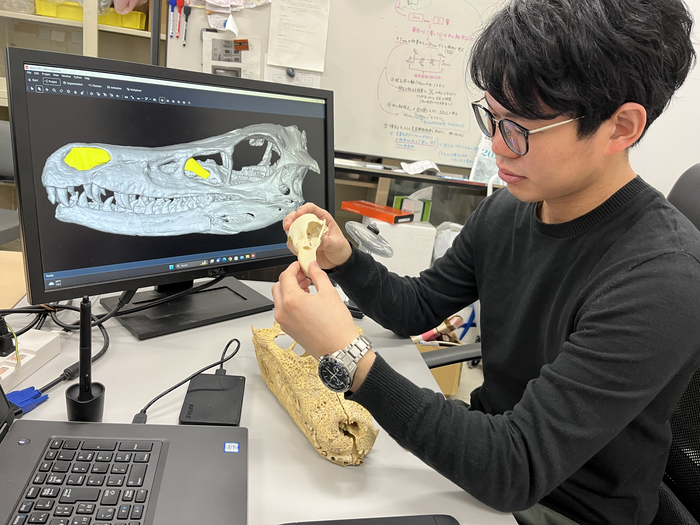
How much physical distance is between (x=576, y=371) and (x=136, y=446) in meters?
0.57

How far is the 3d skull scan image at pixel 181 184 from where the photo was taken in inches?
31.3

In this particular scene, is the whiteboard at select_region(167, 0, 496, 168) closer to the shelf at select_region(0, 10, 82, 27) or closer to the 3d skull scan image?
the shelf at select_region(0, 10, 82, 27)

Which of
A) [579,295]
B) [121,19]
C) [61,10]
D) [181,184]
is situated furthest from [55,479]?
[61,10]

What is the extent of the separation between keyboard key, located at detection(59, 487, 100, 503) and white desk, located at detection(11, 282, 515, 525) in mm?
174

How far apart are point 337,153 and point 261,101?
1462 millimetres

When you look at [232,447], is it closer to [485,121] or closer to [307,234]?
[307,234]

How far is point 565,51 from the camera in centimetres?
64

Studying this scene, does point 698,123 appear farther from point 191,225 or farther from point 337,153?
point 191,225

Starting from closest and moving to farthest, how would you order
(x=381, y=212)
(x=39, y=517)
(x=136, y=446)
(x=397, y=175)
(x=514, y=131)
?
(x=39, y=517) < (x=136, y=446) < (x=514, y=131) < (x=381, y=212) < (x=397, y=175)

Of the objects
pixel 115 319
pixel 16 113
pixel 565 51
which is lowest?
pixel 115 319

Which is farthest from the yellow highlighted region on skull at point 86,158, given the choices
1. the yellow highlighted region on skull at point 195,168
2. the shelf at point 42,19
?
the shelf at point 42,19

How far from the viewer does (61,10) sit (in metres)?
2.61

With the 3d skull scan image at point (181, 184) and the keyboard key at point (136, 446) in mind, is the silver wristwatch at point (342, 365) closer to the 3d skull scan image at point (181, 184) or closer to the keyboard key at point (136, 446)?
the keyboard key at point (136, 446)

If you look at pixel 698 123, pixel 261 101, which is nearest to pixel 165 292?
pixel 261 101
